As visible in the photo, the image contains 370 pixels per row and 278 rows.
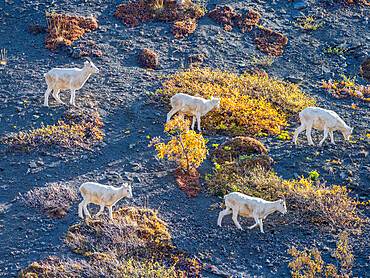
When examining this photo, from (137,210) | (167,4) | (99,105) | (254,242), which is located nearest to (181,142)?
(137,210)

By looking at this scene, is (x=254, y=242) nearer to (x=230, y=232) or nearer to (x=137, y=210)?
(x=230, y=232)

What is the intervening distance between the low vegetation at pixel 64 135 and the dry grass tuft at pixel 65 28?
6.65 metres

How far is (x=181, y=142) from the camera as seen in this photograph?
15203 millimetres

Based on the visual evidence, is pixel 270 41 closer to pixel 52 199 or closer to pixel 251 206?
pixel 251 206

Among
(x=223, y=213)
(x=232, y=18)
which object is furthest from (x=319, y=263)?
(x=232, y=18)

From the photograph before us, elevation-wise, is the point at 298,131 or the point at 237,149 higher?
the point at 298,131

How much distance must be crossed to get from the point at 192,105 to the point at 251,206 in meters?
5.75

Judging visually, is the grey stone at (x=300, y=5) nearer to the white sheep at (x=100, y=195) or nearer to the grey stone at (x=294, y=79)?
the grey stone at (x=294, y=79)

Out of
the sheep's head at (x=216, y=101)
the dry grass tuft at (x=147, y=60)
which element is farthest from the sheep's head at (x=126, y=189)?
the dry grass tuft at (x=147, y=60)

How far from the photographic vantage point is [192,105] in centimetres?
1764

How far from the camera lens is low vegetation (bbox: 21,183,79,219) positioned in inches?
531

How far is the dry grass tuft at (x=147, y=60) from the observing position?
22312 mm

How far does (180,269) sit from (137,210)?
2.45m

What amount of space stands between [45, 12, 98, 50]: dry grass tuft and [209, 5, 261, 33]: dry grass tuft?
6754 mm
